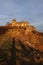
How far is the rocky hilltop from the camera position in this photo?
16609 mm

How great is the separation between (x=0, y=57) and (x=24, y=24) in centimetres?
736

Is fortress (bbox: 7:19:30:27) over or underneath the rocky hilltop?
over

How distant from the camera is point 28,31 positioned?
2081cm

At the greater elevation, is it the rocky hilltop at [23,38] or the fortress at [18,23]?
the fortress at [18,23]

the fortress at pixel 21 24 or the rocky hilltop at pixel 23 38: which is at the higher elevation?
the fortress at pixel 21 24

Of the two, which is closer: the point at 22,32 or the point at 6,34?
the point at 6,34

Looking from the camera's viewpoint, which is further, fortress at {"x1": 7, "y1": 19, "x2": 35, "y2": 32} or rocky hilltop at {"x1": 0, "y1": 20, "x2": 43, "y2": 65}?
fortress at {"x1": 7, "y1": 19, "x2": 35, "y2": 32}

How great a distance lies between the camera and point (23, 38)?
19.4 metres

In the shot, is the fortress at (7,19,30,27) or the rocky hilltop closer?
the rocky hilltop

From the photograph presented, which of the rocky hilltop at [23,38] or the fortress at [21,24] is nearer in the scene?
the rocky hilltop at [23,38]

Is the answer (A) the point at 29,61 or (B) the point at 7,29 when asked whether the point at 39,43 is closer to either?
(B) the point at 7,29

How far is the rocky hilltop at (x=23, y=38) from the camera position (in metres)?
16.6

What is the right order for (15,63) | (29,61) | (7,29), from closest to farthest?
(15,63) < (29,61) < (7,29)

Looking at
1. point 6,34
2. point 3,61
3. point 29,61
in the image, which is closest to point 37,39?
point 6,34
